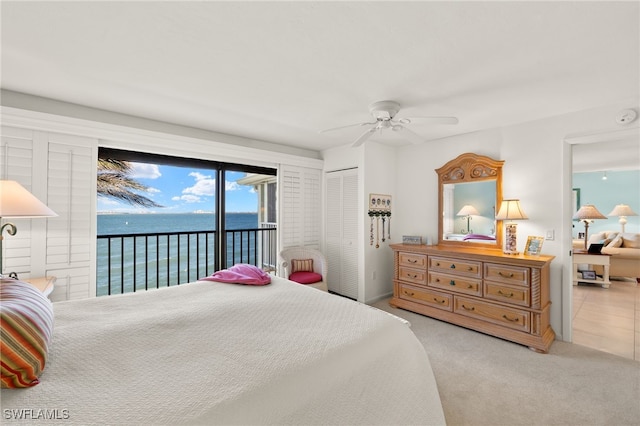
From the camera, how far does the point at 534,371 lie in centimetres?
237

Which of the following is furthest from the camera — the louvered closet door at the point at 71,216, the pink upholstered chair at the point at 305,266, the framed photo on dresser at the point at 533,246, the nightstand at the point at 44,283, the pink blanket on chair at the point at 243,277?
the pink upholstered chair at the point at 305,266

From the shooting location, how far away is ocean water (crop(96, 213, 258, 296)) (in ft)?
11.0

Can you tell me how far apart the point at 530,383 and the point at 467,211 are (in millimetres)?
2042

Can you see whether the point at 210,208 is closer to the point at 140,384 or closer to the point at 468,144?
the point at 140,384

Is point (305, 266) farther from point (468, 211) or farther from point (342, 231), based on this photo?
point (468, 211)

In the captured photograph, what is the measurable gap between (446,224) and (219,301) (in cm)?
318

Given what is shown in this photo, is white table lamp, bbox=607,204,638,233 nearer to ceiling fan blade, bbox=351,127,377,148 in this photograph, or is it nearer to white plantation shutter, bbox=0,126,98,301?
ceiling fan blade, bbox=351,127,377,148

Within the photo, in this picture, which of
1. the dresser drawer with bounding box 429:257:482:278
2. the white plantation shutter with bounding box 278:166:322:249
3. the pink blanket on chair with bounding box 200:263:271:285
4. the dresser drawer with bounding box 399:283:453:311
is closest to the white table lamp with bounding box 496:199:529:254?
the dresser drawer with bounding box 429:257:482:278

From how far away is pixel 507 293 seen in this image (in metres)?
2.95

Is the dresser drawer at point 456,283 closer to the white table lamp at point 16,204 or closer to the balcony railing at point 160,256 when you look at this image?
the balcony railing at point 160,256

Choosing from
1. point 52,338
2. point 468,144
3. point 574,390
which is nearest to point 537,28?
point 468,144

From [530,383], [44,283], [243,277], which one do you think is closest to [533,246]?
[530,383]

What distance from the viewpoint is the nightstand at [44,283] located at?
212 cm

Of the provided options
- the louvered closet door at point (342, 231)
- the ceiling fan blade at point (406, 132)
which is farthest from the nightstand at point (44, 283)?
the louvered closet door at point (342, 231)
